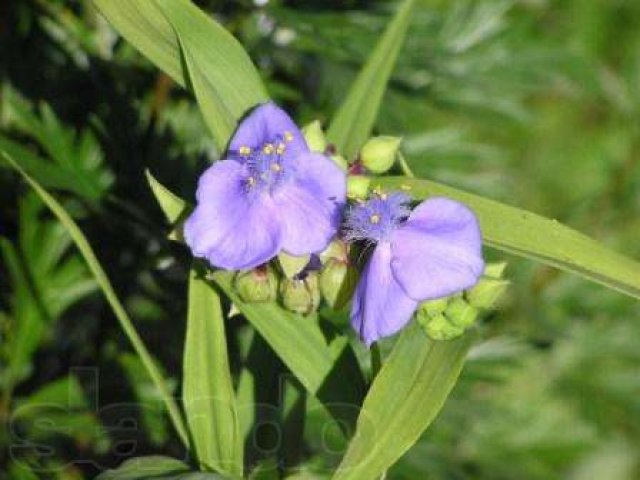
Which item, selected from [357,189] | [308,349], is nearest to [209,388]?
[308,349]

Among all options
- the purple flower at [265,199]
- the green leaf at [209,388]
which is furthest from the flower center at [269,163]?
the green leaf at [209,388]

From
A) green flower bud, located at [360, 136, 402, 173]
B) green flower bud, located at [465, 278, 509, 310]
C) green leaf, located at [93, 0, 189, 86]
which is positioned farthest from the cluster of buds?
green leaf, located at [93, 0, 189, 86]

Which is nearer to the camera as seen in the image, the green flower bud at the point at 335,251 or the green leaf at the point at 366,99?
the green flower bud at the point at 335,251

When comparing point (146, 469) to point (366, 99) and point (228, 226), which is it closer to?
point (228, 226)

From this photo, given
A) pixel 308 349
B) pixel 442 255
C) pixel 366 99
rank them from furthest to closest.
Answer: pixel 366 99 < pixel 308 349 < pixel 442 255

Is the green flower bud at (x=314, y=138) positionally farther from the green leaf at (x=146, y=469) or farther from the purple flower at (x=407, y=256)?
the green leaf at (x=146, y=469)

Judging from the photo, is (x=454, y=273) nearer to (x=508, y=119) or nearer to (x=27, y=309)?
(x=27, y=309)
